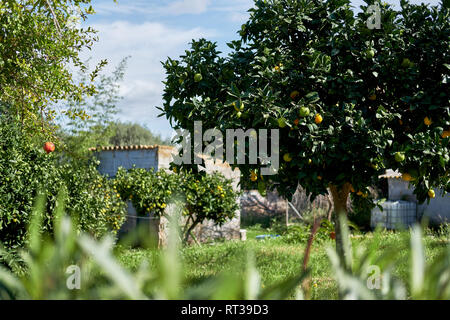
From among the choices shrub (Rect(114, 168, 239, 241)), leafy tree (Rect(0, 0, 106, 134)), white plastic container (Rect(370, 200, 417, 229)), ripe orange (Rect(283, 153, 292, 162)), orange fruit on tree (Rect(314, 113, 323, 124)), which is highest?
leafy tree (Rect(0, 0, 106, 134))

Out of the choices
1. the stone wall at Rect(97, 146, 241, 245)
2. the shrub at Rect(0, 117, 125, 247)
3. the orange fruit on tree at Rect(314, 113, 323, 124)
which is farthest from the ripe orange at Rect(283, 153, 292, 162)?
the stone wall at Rect(97, 146, 241, 245)

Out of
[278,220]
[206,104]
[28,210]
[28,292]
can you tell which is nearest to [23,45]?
[28,210]

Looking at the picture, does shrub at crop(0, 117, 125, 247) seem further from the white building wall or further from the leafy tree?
the white building wall

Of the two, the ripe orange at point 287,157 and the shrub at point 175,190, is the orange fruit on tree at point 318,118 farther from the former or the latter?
the shrub at point 175,190

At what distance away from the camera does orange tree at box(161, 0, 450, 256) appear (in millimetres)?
3830

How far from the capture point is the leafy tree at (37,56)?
6742 mm

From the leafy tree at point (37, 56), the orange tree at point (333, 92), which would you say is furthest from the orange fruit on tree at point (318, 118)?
the leafy tree at point (37, 56)

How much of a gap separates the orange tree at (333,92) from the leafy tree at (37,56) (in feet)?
9.75

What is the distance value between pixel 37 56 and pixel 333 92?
5.08m

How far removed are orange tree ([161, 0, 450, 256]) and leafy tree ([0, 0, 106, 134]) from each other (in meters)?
2.97

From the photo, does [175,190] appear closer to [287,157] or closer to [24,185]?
[24,185]

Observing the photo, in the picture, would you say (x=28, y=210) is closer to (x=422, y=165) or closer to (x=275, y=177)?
(x=275, y=177)

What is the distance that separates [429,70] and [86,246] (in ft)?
14.2
